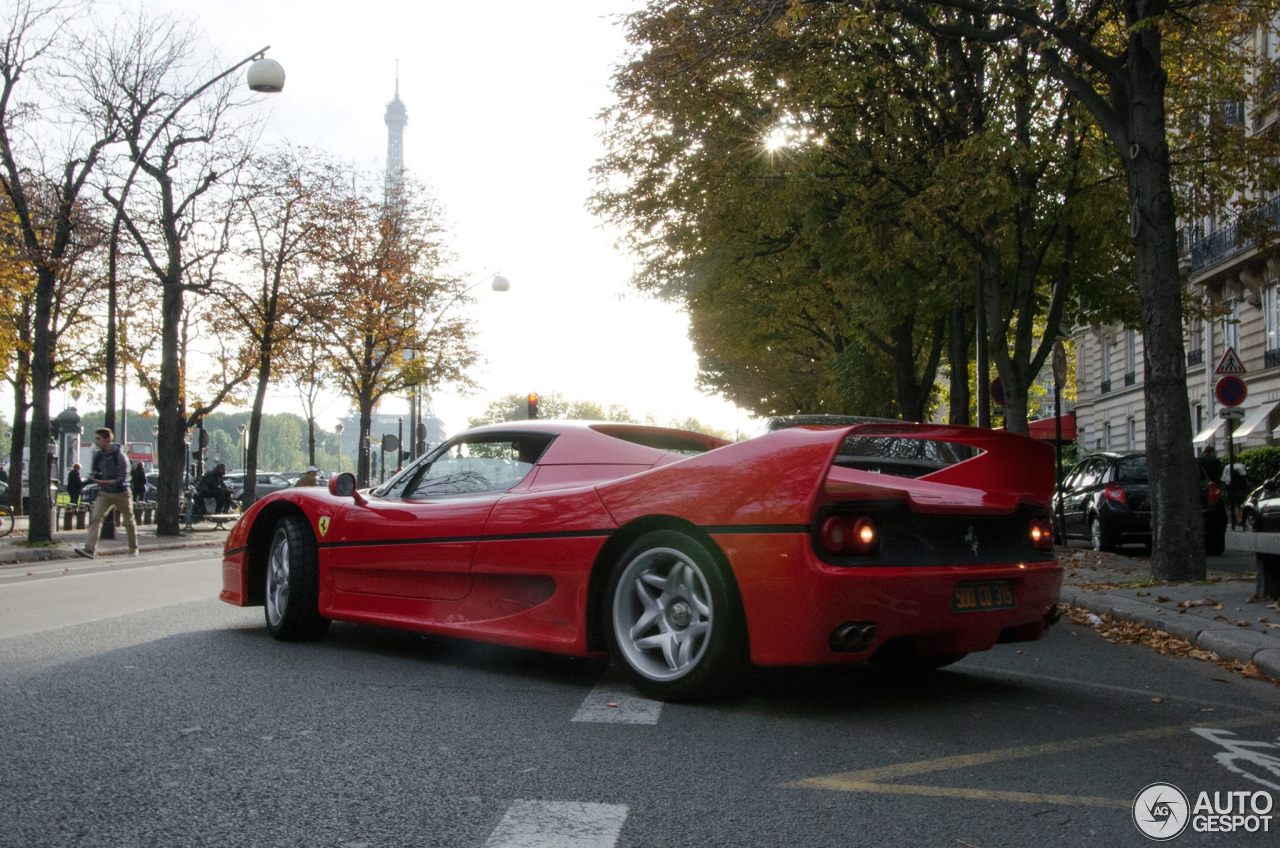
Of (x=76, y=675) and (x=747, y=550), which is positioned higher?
(x=747, y=550)

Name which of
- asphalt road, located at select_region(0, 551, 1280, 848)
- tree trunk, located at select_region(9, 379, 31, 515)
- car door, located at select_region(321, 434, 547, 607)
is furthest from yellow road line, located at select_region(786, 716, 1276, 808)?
tree trunk, located at select_region(9, 379, 31, 515)

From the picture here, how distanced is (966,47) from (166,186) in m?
14.4

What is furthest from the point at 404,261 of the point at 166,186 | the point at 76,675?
the point at 76,675

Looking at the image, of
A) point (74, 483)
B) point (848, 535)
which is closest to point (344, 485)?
point (848, 535)

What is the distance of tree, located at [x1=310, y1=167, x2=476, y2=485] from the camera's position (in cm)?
2992

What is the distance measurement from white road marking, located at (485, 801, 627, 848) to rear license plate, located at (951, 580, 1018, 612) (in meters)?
1.99

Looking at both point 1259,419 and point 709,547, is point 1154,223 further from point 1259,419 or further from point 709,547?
point 1259,419

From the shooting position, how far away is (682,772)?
150 inches

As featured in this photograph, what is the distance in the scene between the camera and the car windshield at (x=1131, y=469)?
664 inches

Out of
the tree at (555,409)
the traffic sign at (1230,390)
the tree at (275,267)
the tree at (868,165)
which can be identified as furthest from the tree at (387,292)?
the tree at (555,409)

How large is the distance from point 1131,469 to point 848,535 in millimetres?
13821

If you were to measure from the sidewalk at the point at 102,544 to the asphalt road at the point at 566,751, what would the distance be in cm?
1196

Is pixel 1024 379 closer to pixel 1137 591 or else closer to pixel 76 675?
pixel 1137 591

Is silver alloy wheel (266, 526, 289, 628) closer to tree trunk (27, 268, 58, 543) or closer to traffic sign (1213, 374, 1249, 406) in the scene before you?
tree trunk (27, 268, 58, 543)
